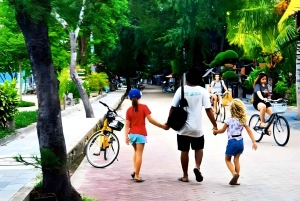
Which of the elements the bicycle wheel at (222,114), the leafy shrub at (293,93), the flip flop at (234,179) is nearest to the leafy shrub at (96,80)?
the leafy shrub at (293,93)

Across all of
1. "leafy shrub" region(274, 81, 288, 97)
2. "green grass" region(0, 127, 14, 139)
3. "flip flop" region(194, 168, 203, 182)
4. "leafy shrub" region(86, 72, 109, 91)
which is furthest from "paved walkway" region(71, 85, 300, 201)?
"leafy shrub" region(86, 72, 109, 91)

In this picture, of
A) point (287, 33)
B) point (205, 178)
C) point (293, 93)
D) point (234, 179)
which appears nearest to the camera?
point (234, 179)

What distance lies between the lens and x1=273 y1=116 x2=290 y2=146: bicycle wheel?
39.9 feet

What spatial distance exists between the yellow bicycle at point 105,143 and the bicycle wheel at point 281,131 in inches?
172

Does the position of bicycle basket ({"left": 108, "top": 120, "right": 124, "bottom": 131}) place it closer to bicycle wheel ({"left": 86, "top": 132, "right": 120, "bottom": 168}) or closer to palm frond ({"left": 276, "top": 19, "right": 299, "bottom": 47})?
bicycle wheel ({"left": 86, "top": 132, "right": 120, "bottom": 168})

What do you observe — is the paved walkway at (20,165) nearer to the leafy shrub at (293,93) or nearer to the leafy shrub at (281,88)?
the leafy shrub at (293,93)

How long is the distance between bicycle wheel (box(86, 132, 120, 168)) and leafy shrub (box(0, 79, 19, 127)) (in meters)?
4.27

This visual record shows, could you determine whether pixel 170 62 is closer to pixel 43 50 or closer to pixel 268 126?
pixel 268 126

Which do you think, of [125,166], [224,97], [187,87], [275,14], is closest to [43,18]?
[187,87]

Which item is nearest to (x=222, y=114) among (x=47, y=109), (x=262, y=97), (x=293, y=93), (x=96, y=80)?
(x=262, y=97)

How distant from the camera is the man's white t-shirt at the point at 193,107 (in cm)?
805

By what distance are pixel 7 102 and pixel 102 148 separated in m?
4.70

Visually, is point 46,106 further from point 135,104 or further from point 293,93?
point 293,93

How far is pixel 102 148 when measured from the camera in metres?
9.95
